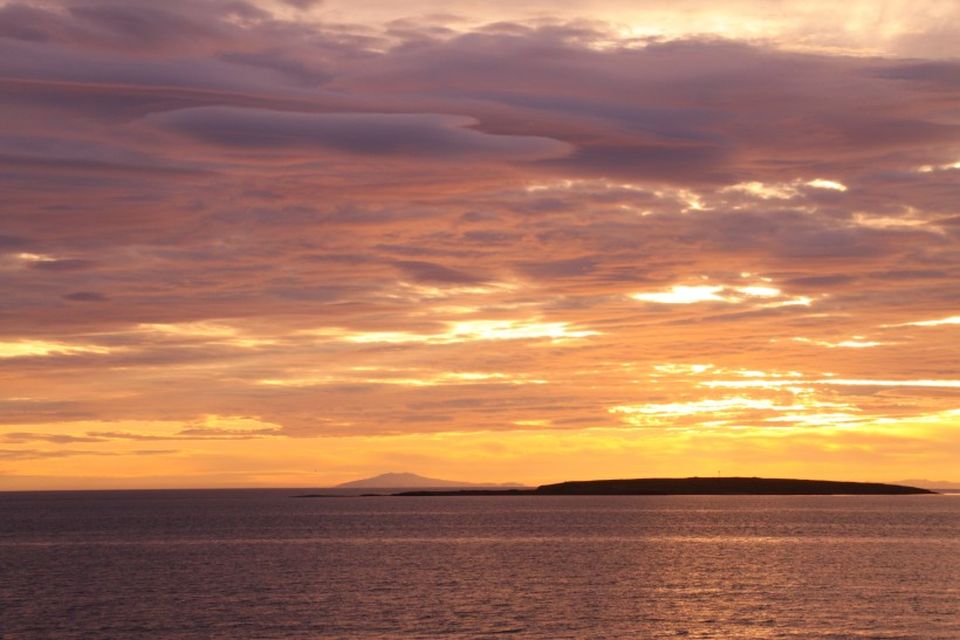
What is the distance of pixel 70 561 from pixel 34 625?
5297cm

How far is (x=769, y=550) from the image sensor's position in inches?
5310

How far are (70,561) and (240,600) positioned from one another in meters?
45.9

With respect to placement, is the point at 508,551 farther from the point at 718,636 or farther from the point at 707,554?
the point at 718,636

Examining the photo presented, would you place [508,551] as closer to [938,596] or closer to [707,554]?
[707,554]

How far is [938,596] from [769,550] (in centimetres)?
4945

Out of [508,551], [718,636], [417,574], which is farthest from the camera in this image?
[508,551]

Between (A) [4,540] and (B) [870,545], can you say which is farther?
(A) [4,540]

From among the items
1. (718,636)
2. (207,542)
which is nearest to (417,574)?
(718,636)

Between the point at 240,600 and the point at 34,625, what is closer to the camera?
the point at 34,625

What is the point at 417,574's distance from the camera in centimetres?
10319

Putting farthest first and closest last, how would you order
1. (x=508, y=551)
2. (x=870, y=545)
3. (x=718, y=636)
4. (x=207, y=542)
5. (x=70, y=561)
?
(x=207, y=542) → (x=870, y=545) → (x=508, y=551) → (x=70, y=561) → (x=718, y=636)

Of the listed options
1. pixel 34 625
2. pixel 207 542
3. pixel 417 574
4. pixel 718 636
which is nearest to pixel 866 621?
pixel 718 636

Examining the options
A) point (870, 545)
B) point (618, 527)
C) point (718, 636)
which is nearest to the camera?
point (718, 636)

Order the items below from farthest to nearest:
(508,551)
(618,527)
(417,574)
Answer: (618,527), (508,551), (417,574)
